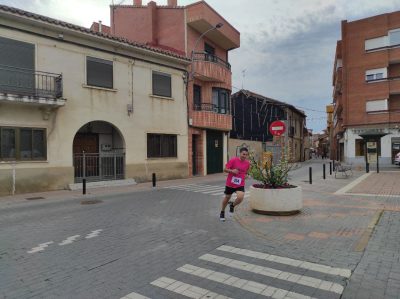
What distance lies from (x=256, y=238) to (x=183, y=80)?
15.0 metres

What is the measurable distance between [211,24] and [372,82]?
18242 millimetres

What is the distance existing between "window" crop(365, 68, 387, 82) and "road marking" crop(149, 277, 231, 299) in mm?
31632

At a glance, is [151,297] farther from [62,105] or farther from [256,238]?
[62,105]

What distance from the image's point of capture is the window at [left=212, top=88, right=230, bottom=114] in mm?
22328

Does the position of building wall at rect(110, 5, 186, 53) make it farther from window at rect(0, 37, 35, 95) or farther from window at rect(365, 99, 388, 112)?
window at rect(365, 99, 388, 112)

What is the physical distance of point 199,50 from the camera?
836 inches

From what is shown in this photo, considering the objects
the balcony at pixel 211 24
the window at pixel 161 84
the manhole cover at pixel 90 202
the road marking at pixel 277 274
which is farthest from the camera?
the balcony at pixel 211 24

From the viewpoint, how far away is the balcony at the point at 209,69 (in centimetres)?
2016

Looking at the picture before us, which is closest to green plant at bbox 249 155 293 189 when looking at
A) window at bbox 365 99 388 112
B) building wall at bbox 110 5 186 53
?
building wall at bbox 110 5 186 53

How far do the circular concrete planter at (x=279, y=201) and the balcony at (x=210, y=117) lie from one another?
41.4 ft

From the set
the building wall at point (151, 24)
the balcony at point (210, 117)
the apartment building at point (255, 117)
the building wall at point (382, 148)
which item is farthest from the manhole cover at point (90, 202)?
the building wall at point (382, 148)

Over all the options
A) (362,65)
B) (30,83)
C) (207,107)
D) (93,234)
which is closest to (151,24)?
(207,107)

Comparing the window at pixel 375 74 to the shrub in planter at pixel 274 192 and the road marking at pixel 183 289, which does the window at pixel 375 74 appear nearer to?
the shrub in planter at pixel 274 192

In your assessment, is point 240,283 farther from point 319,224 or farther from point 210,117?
point 210,117
